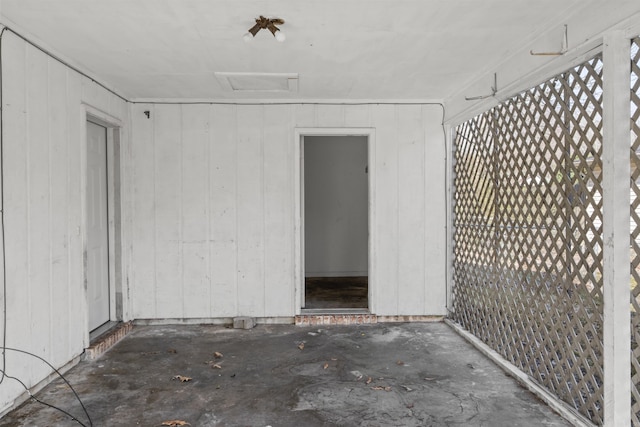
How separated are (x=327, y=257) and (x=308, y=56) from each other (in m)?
4.07

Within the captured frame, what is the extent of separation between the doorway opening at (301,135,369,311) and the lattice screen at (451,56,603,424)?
2707 mm

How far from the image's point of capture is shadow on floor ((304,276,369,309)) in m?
5.03

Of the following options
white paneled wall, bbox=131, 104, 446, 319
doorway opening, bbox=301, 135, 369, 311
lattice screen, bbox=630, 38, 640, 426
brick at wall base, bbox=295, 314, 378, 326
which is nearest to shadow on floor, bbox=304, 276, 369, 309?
doorway opening, bbox=301, 135, 369, 311

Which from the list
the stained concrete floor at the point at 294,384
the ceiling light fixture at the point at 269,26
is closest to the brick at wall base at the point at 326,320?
the stained concrete floor at the point at 294,384

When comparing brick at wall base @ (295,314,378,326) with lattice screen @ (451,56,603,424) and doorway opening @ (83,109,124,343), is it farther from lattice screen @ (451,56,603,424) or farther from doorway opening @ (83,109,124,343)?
→ doorway opening @ (83,109,124,343)

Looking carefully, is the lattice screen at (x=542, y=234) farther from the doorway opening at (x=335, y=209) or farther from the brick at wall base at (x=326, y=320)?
the doorway opening at (x=335, y=209)

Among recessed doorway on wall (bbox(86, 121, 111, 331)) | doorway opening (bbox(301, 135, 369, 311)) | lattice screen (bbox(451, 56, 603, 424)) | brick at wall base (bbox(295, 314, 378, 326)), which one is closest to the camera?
lattice screen (bbox(451, 56, 603, 424))

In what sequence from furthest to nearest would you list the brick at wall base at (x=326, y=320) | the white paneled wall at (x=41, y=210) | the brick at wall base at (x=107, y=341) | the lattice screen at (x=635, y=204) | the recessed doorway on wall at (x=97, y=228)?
the brick at wall base at (x=326, y=320), the recessed doorway on wall at (x=97, y=228), the brick at wall base at (x=107, y=341), the white paneled wall at (x=41, y=210), the lattice screen at (x=635, y=204)

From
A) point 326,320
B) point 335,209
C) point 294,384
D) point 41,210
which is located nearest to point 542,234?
point 294,384

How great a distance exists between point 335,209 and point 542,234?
13.9 feet

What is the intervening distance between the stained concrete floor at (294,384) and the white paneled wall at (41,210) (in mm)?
363

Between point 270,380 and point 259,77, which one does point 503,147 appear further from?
point 270,380

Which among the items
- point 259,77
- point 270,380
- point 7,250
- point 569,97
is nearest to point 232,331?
point 270,380

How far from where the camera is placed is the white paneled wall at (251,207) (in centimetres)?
450
